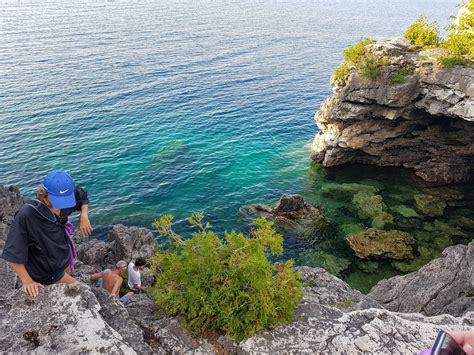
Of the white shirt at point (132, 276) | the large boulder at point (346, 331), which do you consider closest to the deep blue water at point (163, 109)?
the white shirt at point (132, 276)

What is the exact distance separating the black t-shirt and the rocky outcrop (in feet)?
95.4

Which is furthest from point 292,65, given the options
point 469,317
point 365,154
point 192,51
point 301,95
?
point 469,317

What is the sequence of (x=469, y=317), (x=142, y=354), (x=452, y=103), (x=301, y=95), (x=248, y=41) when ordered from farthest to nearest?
(x=248, y=41) < (x=301, y=95) < (x=452, y=103) < (x=469, y=317) < (x=142, y=354)

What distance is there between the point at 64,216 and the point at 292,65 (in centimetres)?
6623

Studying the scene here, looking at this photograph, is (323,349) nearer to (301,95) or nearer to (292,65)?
(301,95)

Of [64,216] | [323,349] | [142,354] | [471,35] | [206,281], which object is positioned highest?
[471,35]

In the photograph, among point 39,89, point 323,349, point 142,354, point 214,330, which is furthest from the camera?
point 39,89

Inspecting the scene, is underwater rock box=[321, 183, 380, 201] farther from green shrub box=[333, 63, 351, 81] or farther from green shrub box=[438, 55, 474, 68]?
green shrub box=[438, 55, 474, 68]

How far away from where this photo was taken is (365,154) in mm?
38250

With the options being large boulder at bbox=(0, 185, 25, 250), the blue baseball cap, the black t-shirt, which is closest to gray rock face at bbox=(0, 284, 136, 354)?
the black t-shirt

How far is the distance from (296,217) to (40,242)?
24.0m

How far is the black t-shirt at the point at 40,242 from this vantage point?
7484 millimetres

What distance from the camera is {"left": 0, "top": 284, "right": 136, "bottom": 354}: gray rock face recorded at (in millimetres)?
7328

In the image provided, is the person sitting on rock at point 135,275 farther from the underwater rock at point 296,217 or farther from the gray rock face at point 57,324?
the underwater rock at point 296,217
